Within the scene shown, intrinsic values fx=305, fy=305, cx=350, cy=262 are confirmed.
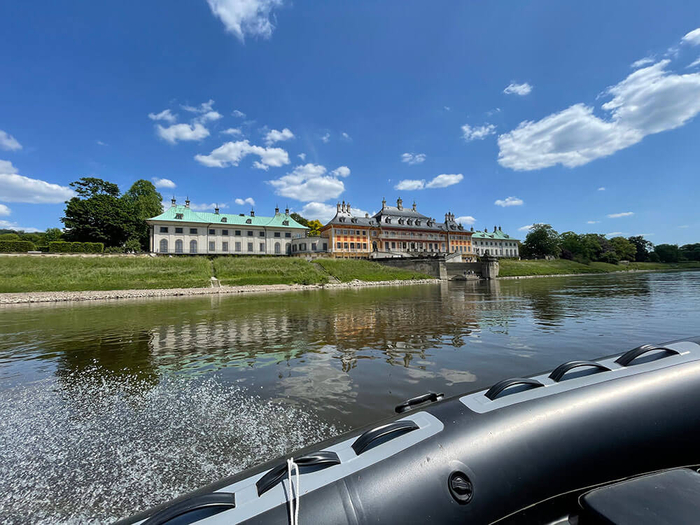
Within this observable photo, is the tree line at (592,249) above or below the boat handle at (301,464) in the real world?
above

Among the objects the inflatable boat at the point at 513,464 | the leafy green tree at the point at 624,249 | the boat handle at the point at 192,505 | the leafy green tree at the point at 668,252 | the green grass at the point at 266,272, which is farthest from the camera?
the leafy green tree at the point at 668,252

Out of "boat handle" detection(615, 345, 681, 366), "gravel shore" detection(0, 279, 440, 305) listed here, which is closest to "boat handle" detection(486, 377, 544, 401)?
"boat handle" detection(615, 345, 681, 366)

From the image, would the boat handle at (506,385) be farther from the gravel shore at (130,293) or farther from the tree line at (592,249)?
the tree line at (592,249)

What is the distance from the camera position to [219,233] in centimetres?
5481

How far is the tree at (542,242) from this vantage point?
86562mm

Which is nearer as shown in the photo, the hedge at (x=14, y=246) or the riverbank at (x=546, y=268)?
the hedge at (x=14, y=246)

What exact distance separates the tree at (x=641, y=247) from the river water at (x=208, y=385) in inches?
5043

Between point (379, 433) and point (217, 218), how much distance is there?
2365 inches

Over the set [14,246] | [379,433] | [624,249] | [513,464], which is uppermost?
[624,249]

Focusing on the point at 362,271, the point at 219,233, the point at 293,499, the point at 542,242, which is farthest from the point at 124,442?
the point at 542,242

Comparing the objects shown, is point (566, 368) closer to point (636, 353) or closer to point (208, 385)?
point (636, 353)

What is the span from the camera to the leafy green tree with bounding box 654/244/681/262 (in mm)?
103000

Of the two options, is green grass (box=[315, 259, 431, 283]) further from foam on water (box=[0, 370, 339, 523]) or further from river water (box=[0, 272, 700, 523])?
foam on water (box=[0, 370, 339, 523])

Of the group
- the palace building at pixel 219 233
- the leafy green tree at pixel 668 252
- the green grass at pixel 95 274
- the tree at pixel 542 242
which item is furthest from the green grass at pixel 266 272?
the leafy green tree at pixel 668 252
